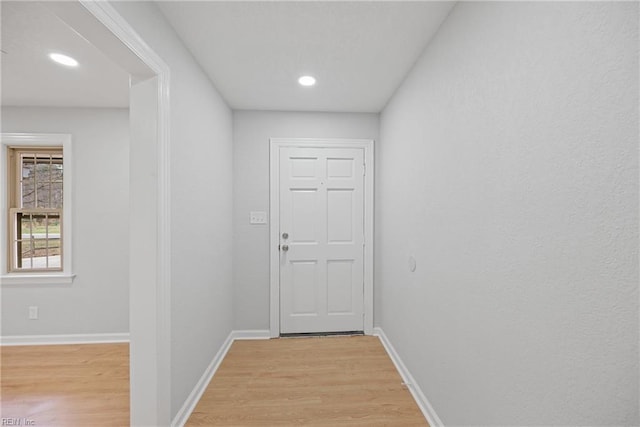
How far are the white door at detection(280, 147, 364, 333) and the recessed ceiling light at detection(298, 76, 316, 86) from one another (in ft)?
2.58

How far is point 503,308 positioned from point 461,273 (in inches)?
13.2

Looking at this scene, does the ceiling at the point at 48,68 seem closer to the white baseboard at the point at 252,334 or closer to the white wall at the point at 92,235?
the white wall at the point at 92,235

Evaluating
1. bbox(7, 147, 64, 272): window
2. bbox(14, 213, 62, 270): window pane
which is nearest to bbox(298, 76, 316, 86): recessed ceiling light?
bbox(7, 147, 64, 272): window

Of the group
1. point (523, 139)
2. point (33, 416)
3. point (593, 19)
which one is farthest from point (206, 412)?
point (593, 19)

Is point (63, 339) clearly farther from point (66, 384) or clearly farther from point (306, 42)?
point (306, 42)

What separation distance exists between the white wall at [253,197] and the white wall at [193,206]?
0.28 metres

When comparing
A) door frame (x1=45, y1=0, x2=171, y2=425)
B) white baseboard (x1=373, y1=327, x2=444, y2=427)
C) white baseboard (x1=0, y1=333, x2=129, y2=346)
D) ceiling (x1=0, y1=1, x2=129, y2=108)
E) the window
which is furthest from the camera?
the window

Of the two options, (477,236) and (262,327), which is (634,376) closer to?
(477,236)

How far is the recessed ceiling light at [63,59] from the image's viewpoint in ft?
6.52

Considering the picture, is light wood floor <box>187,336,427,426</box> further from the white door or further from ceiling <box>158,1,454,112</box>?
ceiling <box>158,1,454,112</box>

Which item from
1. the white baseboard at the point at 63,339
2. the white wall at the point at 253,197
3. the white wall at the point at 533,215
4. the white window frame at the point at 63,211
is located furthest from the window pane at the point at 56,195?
the white wall at the point at 533,215

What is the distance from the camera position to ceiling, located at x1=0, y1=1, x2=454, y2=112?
155cm

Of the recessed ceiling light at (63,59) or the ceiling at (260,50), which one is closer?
the ceiling at (260,50)

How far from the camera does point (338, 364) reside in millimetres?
2510
